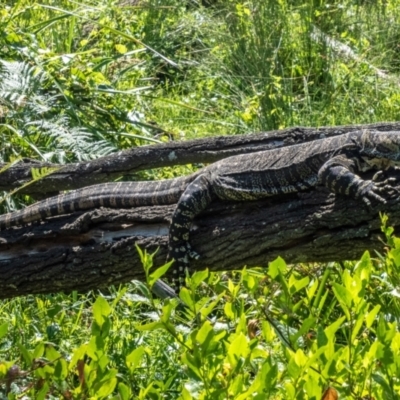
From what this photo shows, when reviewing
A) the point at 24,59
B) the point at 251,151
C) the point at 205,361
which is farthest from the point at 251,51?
the point at 205,361

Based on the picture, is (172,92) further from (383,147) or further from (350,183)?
(350,183)

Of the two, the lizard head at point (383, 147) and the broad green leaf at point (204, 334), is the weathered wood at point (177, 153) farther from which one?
the broad green leaf at point (204, 334)

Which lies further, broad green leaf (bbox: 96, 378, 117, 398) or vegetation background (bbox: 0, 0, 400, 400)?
vegetation background (bbox: 0, 0, 400, 400)

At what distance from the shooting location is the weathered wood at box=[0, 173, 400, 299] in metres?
4.02

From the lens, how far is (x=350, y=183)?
425cm

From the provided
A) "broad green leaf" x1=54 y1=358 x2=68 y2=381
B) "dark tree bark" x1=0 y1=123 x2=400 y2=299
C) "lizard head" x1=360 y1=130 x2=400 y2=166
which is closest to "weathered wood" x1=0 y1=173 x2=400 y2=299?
"dark tree bark" x1=0 y1=123 x2=400 y2=299

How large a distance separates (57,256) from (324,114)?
12.8 ft

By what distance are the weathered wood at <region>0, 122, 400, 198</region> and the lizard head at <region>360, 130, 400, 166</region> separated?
0.46m

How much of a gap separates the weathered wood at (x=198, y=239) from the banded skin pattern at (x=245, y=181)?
105 millimetres

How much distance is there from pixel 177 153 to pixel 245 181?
Result: 23.8 inches

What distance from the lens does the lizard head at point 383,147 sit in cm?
469

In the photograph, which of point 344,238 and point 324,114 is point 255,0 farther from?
point 344,238

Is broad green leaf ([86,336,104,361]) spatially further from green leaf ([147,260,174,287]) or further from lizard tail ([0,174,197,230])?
lizard tail ([0,174,197,230])

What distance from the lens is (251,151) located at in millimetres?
5195
